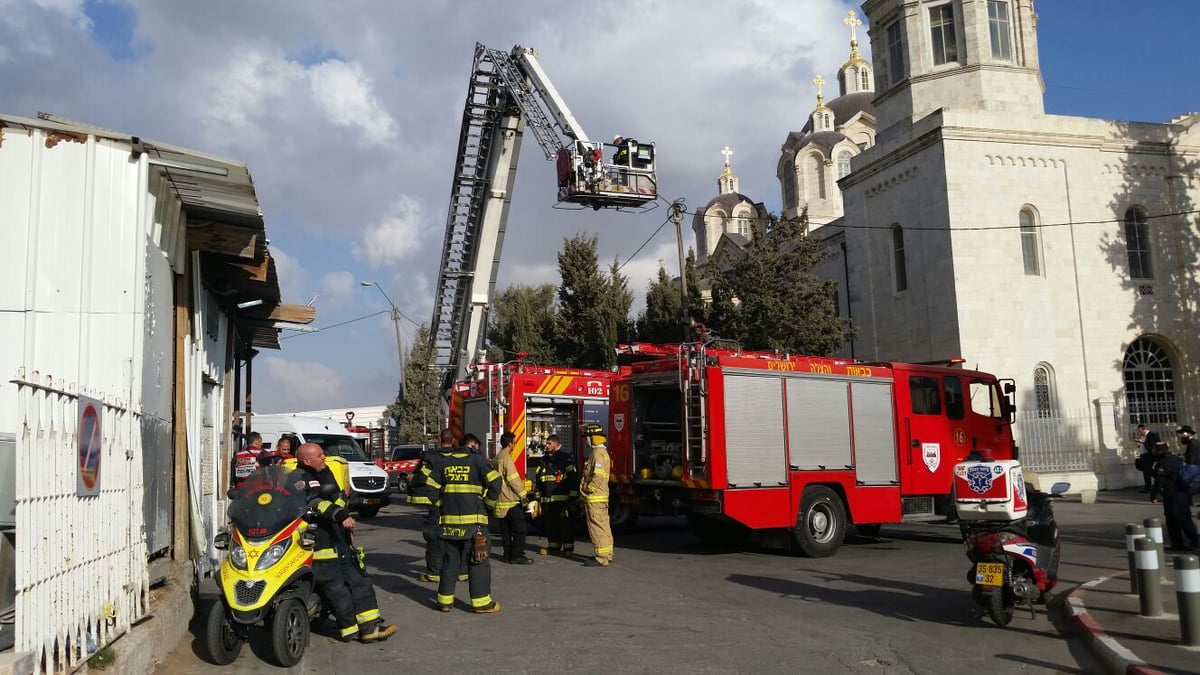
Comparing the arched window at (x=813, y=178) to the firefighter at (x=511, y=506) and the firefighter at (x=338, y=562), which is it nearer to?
the firefighter at (x=511, y=506)

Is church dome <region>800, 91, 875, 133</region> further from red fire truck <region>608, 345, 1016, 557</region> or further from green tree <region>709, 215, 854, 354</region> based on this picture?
red fire truck <region>608, 345, 1016, 557</region>

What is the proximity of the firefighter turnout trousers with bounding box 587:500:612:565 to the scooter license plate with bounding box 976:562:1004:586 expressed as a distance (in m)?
5.15

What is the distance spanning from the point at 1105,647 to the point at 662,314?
2738 centimetres

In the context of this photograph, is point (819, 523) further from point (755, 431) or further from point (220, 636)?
point (220, 636)

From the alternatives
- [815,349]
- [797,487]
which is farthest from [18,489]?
[815,349]

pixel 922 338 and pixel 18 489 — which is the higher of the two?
pixel 922 338

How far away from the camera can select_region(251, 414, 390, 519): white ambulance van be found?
20.2 meters

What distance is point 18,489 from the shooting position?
4.26m

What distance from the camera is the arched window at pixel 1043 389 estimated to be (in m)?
25.9

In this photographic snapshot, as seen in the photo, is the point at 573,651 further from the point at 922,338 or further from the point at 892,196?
the point at 892,196

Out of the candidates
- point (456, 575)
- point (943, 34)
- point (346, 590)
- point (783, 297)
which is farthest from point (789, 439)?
point (943, 34)

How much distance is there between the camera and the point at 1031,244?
26703 millimetres

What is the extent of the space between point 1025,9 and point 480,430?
2246 centimetres

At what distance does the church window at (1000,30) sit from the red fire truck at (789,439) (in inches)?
649
